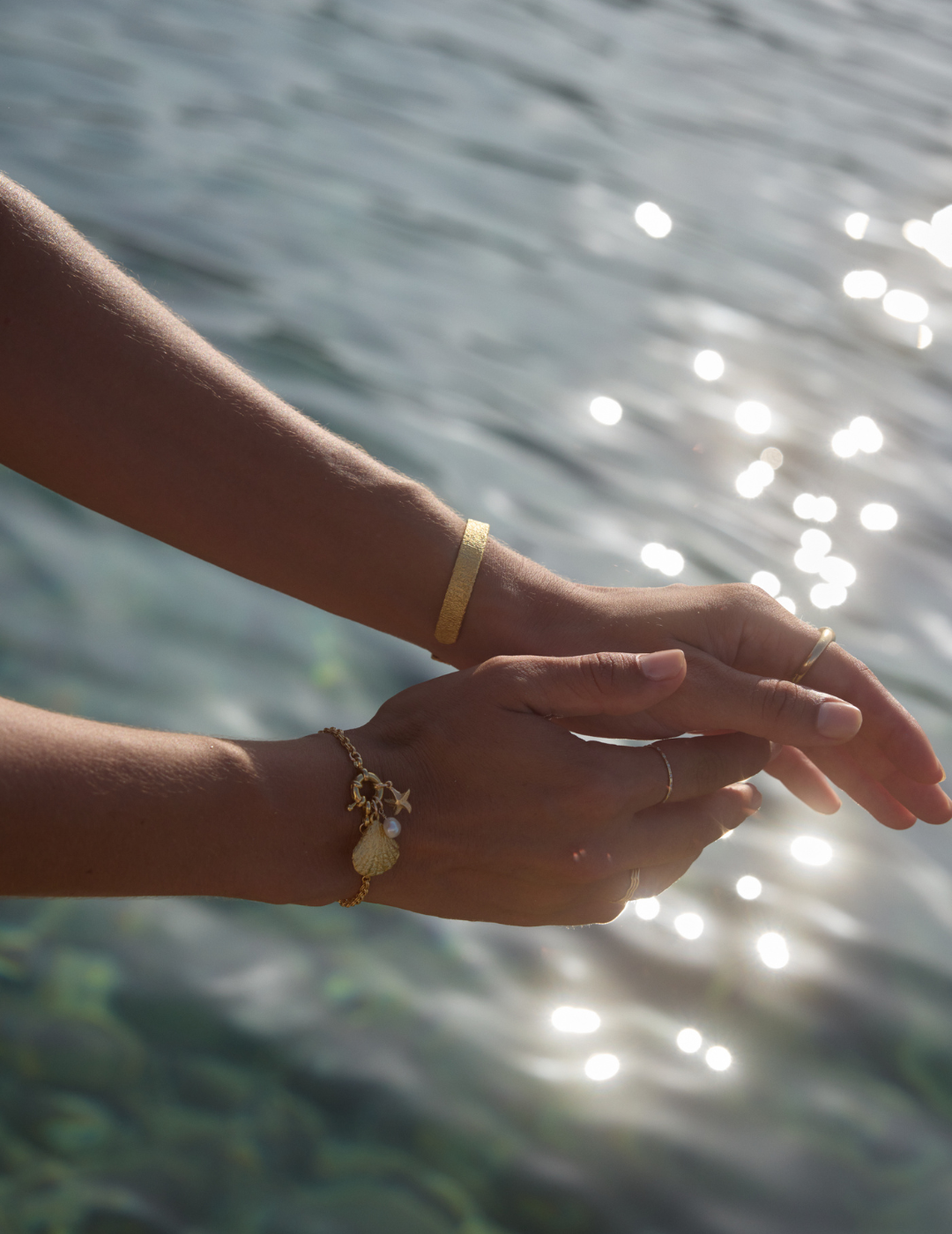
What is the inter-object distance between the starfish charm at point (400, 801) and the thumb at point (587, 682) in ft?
0.66

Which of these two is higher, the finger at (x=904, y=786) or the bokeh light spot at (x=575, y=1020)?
the finger at (x=904, y=786)

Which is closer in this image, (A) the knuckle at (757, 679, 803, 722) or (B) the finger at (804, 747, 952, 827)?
(A) the knuckle at (757, 679, 803, 722)

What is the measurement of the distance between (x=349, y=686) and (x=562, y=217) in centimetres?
253

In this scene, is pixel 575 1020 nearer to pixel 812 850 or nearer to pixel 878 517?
pixel 812 850

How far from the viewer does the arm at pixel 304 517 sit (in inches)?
64.0

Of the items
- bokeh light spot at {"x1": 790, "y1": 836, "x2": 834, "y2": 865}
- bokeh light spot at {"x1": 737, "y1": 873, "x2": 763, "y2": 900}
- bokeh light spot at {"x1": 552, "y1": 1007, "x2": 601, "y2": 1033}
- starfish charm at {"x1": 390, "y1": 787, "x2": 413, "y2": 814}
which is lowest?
bokeh light spot at {"x1": 552, "y1": 1007, "x2": 601, "y2": 1033}

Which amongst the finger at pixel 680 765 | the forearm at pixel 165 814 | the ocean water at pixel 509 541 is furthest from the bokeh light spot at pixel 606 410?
the forearm at pixel 165 814

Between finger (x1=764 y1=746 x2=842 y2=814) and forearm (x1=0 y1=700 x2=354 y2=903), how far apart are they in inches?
34.9

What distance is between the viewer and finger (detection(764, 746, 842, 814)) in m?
1.98

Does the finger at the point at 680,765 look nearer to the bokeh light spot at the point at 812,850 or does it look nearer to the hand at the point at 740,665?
the hand at the point at 740,665

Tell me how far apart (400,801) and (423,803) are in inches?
2.8

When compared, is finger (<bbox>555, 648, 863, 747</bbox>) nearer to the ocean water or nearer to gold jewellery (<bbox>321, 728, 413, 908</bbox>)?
the ocean water

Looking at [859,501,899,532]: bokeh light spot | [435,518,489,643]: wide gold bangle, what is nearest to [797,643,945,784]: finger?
[435,518,489,643]: wide gold bangle

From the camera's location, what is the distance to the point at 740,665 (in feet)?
6.21
